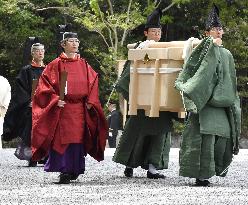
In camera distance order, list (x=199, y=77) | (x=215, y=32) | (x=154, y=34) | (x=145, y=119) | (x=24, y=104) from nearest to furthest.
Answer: (x=199, y=77) < (x=215, y=32) < (x=145, y=119) < (x=154, y=34) < (x=24, y=104)

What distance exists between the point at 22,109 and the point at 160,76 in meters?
5.03

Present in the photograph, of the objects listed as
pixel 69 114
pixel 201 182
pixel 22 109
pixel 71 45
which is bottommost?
pixel 201 182

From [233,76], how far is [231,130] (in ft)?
1.90

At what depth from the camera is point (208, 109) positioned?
1084 cm

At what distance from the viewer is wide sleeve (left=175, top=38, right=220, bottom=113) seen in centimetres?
1066

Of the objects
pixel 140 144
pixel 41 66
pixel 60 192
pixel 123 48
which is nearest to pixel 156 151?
pixel 140 144

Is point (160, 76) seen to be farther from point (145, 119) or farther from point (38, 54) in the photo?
point (38, 54)

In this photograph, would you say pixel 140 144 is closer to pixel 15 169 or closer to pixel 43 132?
pixel 43 132

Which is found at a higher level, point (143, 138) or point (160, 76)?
point (160, 76)

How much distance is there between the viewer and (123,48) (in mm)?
29281

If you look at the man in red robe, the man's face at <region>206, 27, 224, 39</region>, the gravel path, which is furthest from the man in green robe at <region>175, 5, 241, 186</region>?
the man in red robe

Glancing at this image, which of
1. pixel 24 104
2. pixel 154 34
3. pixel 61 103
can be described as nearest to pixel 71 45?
pixel 61 103

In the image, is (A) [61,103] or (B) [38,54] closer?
(A) [61,103]

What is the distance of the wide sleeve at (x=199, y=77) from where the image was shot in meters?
10.7
